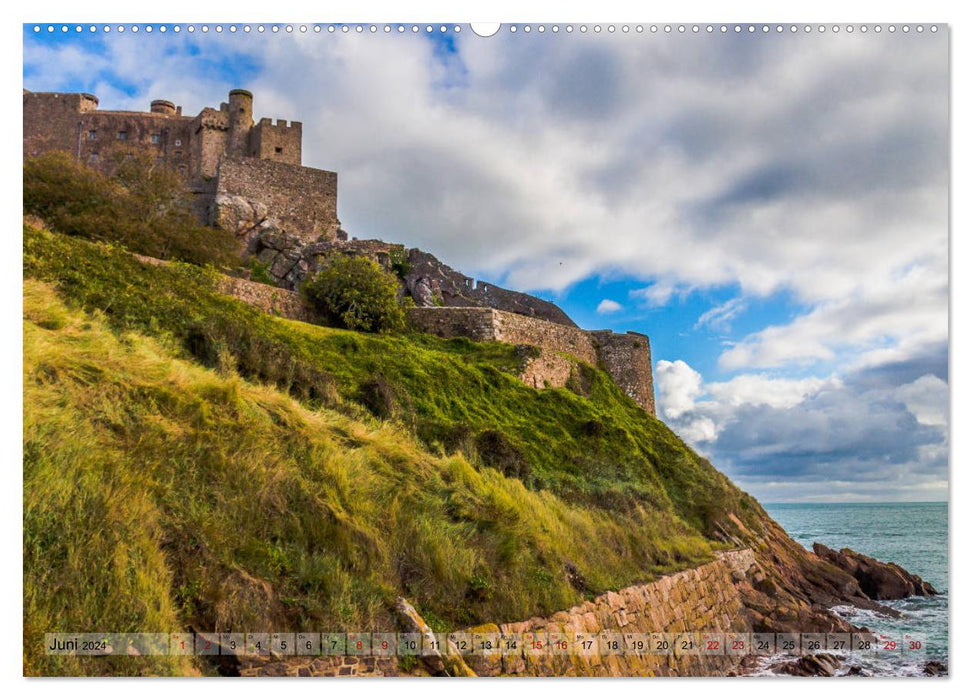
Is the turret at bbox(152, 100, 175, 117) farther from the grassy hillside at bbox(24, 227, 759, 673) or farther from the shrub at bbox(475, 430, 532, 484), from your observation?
the shrub at bbox(475, 430, 532, 484)

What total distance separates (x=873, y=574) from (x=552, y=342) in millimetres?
11439

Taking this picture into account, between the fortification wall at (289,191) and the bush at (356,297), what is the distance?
10617 mm

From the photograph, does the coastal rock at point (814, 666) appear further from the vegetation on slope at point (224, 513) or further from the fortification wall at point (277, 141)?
the fortification wall at point (277, 141)

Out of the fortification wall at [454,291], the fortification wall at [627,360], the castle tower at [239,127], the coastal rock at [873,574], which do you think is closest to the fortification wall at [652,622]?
the coastal rock at [873,574]

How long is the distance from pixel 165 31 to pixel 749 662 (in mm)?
7218

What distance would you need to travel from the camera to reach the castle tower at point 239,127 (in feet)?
110

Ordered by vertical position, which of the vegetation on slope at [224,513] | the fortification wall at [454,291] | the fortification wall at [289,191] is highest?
the fortification wall at [289,191]

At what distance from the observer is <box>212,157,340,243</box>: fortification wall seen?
29.1 metres

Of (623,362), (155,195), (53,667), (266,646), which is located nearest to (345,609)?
(266,646)

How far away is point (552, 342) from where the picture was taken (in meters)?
23.7

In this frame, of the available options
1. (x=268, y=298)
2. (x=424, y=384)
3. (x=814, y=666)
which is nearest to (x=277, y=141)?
(x=268, y=298)

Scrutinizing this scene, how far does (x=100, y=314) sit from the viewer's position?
9.93 m

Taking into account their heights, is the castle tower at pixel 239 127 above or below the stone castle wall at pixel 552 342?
above
